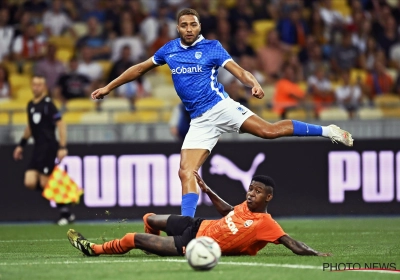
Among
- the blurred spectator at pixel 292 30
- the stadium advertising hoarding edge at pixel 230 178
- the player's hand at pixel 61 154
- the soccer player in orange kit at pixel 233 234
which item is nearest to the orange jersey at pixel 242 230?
the soccer player in orange kit at pixel 233 234

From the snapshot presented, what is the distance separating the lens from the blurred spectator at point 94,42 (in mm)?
18984

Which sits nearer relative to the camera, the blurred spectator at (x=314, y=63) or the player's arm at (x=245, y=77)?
the player's arm at (x=245, y=77)

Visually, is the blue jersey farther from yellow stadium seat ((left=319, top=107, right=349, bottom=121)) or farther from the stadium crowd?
yellow stadium seat ((left=319, top=107, right=349, bottom=121))

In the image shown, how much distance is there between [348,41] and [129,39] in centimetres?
468

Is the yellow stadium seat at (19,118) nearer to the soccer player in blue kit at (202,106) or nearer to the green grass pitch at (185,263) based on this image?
the green grass pitch at (185,263)

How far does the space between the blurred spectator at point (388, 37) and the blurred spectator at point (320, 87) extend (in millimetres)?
2489

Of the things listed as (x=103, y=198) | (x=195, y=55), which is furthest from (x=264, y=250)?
(x=103, y=198)

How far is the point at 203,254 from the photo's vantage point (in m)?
7.65

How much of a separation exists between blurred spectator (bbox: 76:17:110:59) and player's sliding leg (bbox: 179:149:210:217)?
9092 millimetres

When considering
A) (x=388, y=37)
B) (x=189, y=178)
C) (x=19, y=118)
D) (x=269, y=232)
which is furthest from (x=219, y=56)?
(x=388, y=37)

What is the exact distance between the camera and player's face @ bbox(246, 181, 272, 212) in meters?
8.72

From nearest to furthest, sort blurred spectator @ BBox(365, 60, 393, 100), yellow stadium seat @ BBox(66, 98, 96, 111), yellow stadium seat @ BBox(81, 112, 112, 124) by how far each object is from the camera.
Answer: yellow stadium seat @ BBox(81, 112, 112, 124) → yellow stadium seat @ BBox(66, 98, 96, 111) → blurred spectator @ BBox(365, 60, 393, 100)

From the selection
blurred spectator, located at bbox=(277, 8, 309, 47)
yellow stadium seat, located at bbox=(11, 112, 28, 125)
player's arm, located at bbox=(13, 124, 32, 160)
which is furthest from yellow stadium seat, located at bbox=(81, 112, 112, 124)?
blurred spectator, located at bbox=(277, 8, 309, 47)

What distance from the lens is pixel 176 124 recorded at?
16.1m
